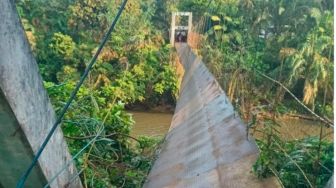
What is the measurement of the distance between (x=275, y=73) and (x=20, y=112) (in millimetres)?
5296

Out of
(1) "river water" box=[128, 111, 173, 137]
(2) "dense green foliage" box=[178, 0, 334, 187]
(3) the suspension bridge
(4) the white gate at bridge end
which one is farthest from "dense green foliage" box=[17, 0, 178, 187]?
(3) the suspension bridge

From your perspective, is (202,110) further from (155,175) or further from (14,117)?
(14,117)

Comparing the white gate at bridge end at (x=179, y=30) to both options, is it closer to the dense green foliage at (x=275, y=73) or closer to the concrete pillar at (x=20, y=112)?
the dense green foliage at (x=275, y=73)

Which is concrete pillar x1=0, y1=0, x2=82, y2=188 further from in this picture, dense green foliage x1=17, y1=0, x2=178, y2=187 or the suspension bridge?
dense green foliage x1=17, y1=0, x2=178, y2=187

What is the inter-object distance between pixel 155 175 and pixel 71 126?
3.90 ft

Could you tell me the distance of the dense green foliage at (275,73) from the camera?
1.93 m

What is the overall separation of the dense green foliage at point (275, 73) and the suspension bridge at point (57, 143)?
0.13 metres

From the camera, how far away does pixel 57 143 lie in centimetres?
167

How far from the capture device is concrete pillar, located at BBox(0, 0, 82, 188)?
126cm

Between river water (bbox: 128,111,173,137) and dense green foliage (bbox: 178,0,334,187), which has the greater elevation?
dense green foliage (bbox: 178,0,334,187)

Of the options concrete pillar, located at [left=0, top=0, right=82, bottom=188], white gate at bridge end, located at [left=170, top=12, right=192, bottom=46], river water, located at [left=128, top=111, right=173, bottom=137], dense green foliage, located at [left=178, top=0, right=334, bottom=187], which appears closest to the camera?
concrete pillar, located at [left=0, top=0, right=82, bottom=188]

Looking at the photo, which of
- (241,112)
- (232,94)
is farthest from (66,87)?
(241,112)

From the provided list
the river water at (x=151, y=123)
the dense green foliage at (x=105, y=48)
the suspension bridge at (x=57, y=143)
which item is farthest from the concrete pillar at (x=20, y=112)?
the dense green foliage at (x=105, y=48)

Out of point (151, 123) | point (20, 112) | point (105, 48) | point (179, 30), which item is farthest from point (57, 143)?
point (179, 30)
